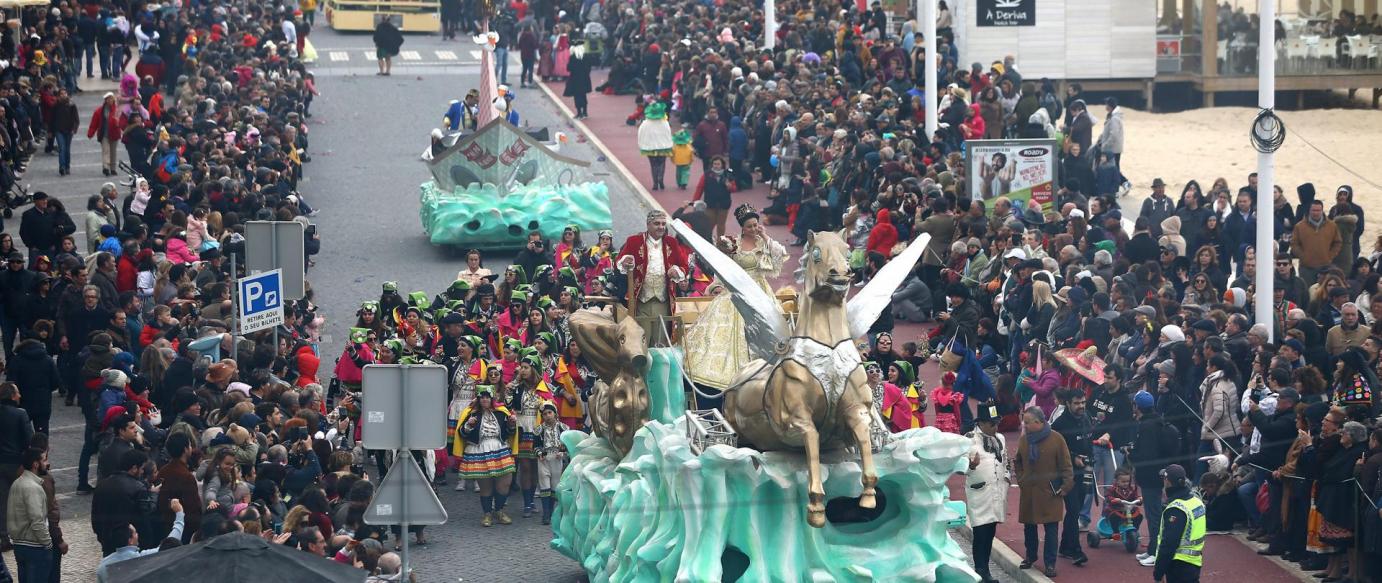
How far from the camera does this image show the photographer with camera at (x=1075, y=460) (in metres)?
19.5

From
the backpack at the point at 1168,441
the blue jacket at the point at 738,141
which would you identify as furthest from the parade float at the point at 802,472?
the blue jacket at the point at 738,141

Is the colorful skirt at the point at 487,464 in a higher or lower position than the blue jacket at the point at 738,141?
lower

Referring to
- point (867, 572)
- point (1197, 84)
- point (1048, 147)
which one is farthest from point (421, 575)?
point (1197, 84)

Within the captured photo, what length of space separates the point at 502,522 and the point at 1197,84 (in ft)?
90.1

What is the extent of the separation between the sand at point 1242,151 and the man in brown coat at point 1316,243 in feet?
29.1

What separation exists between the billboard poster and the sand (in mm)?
7597

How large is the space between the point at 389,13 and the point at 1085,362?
36475mm

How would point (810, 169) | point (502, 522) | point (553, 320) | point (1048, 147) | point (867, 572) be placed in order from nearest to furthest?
1. point (867, 572)
2. point (502, 522)
3. point (553, 320)
4. point (1048, 147)
5. point (810, 169)

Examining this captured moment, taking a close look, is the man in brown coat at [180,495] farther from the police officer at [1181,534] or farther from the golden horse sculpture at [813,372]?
the police officer at [1181,534]

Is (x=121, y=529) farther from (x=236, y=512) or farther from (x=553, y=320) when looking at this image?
(x=553, y=320)

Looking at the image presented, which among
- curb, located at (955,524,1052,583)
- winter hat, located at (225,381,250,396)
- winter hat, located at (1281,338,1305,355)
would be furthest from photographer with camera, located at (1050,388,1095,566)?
winter hat, located at (225,381,250,396)

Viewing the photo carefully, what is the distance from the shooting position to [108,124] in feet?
115

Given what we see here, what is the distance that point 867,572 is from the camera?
55.1 ft

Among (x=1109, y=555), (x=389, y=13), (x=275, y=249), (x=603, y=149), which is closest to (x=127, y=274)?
(x=275, y=249)
